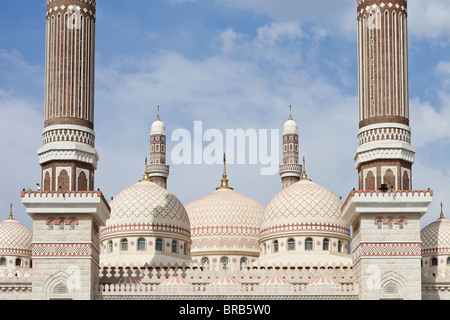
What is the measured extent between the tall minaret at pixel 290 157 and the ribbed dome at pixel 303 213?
610cm

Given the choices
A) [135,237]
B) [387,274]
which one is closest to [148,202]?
[135,237]

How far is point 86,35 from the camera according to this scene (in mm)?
39406

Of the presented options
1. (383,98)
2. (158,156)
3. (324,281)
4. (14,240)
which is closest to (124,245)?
(14,240)

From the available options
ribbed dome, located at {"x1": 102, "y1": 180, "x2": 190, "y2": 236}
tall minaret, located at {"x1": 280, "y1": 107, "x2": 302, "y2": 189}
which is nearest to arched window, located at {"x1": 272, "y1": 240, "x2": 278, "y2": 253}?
ribbed dome, located at {"x1": 102, "y1": 180, "x2": 190, "y2": 236}

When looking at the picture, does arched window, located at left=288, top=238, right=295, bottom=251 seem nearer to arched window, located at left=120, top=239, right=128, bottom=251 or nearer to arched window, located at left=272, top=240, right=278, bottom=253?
arched window, located at left=272, top=240, right=278, bottom=253

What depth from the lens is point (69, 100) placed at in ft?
126

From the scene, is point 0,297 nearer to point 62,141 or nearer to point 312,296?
point 62,141

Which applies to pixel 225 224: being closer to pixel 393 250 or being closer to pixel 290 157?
pixel 290 157

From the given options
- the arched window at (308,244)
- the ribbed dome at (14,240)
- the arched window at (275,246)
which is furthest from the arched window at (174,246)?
the ribbed dome at (14,240)

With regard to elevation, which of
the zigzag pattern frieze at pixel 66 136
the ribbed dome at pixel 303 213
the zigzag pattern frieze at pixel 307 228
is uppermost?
the zigzag pattern frieze at pixel 66 136

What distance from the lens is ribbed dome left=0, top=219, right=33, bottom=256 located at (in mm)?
53000

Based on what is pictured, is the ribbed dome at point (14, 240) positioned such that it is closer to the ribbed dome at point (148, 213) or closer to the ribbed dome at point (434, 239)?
the ribbed dome at point (148, 213)

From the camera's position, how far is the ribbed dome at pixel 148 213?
4825 cm

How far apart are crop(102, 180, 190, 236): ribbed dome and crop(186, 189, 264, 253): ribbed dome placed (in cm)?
285
